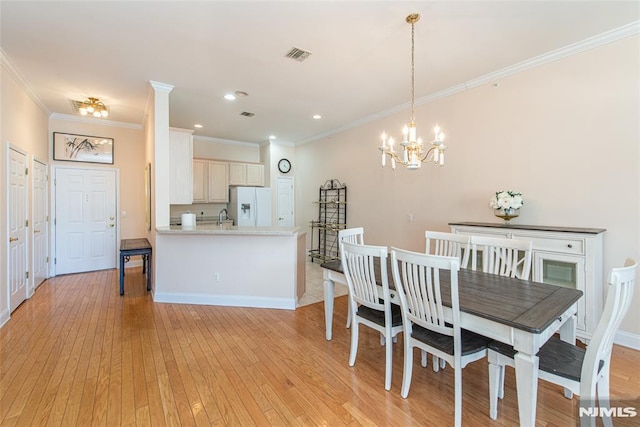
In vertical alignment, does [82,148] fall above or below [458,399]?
above

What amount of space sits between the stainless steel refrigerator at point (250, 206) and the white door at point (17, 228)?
319cm

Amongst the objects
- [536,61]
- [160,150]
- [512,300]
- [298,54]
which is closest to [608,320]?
[512,300]

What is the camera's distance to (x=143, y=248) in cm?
425

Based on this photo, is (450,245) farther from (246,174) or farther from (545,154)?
(246,174)

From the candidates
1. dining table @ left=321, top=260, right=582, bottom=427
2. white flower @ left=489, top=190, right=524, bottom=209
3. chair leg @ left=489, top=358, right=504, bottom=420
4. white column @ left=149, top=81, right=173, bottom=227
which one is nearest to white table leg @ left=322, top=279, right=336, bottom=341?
dining table @ left=321, top=260, right=582, bottom=427

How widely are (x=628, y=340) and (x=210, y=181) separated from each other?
21.4 feet

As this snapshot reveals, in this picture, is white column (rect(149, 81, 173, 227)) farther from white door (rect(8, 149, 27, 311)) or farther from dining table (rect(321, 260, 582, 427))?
dining table (rect(321, 260, 582, 427))

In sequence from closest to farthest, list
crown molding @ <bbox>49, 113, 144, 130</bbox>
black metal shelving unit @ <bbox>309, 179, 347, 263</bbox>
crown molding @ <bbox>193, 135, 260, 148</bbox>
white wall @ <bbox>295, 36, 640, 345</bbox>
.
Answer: white wall @ <bbox>295, 36, 640, 345</bbox>, crown molding @ <bbox>49, 113, 144, 130</bbox>, black metal shelving unit @ <bbox>309, 179, 347, 263</bbox>, crown molding @ <bbox>193, 135, 260, 148</bbox>

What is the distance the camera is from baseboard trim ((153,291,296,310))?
11.9 ft

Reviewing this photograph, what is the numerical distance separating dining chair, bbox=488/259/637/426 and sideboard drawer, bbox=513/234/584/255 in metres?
1.21

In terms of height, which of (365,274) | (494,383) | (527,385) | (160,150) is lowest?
(494,383)

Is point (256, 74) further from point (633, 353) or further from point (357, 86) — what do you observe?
point (633, 353)

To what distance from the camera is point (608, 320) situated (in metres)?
1.36

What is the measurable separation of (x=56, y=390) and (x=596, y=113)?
4.99 m
